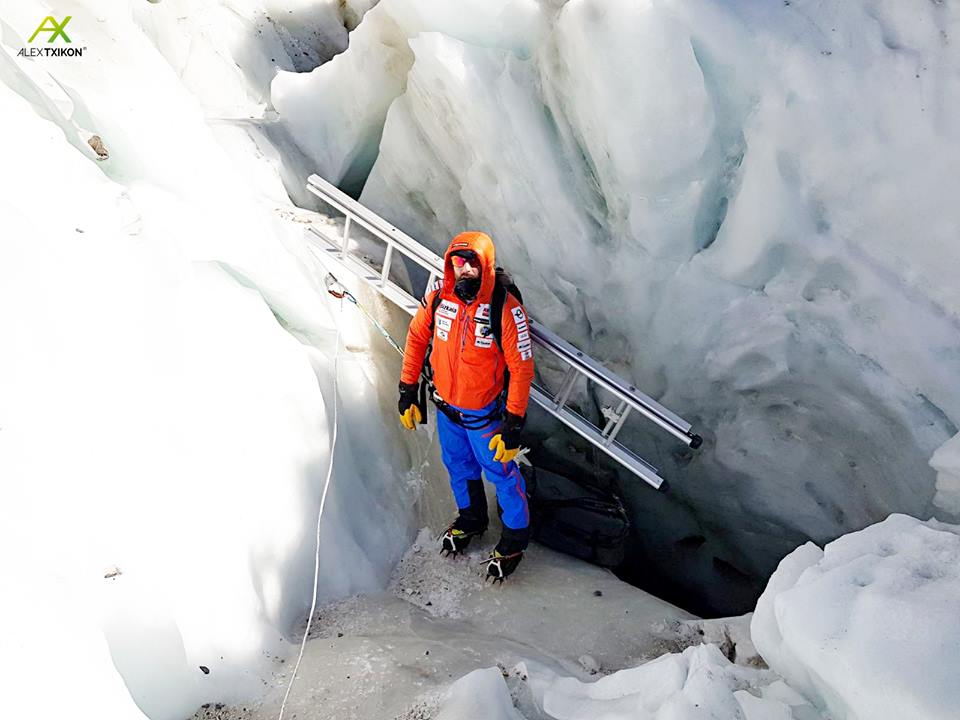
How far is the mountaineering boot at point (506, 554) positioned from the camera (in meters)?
3.51

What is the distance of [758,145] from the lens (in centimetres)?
322

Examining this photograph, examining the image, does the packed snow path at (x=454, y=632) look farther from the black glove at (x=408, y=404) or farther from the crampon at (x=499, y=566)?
the black glove at (x=408, y=404)

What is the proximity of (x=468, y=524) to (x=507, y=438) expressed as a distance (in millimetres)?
626

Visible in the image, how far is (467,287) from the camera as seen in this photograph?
314cm

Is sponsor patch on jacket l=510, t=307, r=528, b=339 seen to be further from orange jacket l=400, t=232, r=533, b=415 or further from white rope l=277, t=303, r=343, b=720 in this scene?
white rope l=277, t=303, r=343, b=720

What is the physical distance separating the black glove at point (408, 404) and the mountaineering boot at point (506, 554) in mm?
699

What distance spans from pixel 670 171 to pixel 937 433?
1.60 meters

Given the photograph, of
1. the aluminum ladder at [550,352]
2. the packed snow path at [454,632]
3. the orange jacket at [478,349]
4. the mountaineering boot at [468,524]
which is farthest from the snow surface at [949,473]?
the mountaineering boot at [468,524]

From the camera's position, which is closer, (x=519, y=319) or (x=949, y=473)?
(x=949, y=473)

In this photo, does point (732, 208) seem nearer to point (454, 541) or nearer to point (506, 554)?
point (506, 554)

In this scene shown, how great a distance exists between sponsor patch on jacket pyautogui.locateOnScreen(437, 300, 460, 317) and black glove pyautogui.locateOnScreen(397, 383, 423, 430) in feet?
1.39

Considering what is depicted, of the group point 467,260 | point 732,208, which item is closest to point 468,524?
point 467,260

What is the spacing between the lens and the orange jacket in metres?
3.22

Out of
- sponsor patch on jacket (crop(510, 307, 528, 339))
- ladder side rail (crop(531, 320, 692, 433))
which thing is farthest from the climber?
ladder side rail (crop(531, 320, 692, 433))
